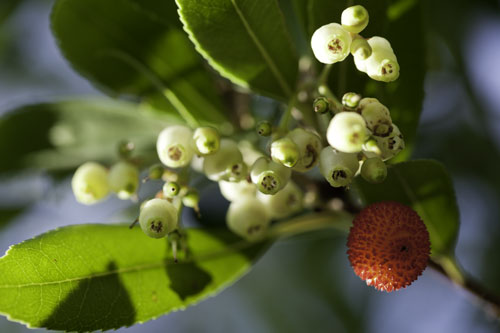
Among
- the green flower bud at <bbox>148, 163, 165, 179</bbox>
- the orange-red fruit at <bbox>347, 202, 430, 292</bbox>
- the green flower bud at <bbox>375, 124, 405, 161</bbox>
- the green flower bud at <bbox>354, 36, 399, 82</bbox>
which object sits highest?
the green flower bud at <bbox>354, 36, 399, 82</bbox>

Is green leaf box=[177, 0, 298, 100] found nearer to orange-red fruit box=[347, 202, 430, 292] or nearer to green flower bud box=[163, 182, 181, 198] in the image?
green flower bud box=[163, 182, 181, 198]

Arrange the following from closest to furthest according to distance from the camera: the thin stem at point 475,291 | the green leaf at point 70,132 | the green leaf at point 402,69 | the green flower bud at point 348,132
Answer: the green flower bud at point 348,132
the green leaf at point 402,69
the thin stem at point 475,291
the green leaf at point 70,132

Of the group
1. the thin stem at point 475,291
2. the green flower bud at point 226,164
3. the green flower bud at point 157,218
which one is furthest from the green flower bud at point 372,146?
the thin stem at point 475,291

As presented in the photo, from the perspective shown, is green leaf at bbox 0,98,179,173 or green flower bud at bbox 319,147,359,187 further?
green leaf at bbox 0,98,179,173

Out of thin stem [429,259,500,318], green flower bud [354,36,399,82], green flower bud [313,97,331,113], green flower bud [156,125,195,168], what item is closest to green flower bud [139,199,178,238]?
green flower bud [156,125,195,168]

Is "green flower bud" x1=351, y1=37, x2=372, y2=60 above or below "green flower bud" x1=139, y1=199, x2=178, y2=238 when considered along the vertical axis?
above

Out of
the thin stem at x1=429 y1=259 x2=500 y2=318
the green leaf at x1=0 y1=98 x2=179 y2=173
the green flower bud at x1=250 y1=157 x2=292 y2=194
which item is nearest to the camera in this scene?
the green flower bud at x1=250 y1=157 x2=292 y2=194

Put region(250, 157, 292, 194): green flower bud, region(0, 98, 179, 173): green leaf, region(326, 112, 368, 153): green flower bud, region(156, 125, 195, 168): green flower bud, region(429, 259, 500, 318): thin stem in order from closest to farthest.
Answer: region(326, 112, 368, 153): green flower bud
region(250, 157, 292, 194): green flower bud
region(156, 125, 195, 168): green flower bud
region(429, 259, 500, 318): thin stem
region(0, 98, 179, 173): green leaf

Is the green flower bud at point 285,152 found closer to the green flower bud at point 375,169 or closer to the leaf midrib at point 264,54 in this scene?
the green flower bud at point 375,169
